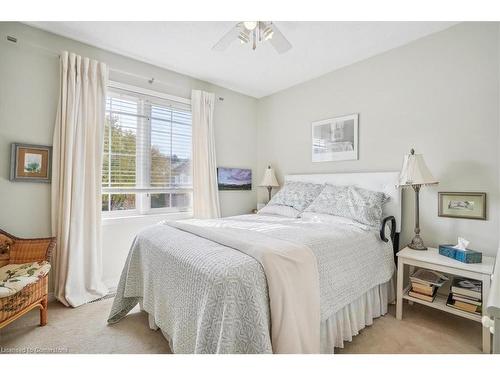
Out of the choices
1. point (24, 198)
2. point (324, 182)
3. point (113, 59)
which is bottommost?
point (24, 198)

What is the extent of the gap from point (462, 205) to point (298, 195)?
1.47m

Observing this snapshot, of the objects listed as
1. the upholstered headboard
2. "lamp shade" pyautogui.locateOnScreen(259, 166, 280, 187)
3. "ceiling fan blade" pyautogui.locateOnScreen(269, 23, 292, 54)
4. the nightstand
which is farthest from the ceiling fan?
the nightstand

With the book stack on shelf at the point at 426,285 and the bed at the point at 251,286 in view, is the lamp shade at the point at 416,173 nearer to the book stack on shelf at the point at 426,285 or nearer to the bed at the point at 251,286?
the bed at the point at 251,286

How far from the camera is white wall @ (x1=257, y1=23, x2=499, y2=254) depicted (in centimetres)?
196

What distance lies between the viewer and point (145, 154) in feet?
9.41

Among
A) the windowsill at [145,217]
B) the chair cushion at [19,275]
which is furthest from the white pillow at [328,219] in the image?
the chair cushion at [19,275]

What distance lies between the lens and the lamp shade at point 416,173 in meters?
2.01

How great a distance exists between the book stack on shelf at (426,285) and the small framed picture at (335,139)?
4.44ft

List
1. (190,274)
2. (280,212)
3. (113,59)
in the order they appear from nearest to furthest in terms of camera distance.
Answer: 1. (190,274)
2. (113,59)
3. (280,212)

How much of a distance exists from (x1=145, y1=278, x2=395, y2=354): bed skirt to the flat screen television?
2036 millimetres

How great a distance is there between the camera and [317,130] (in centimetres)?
315

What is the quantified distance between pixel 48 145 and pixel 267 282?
7.80 feet
